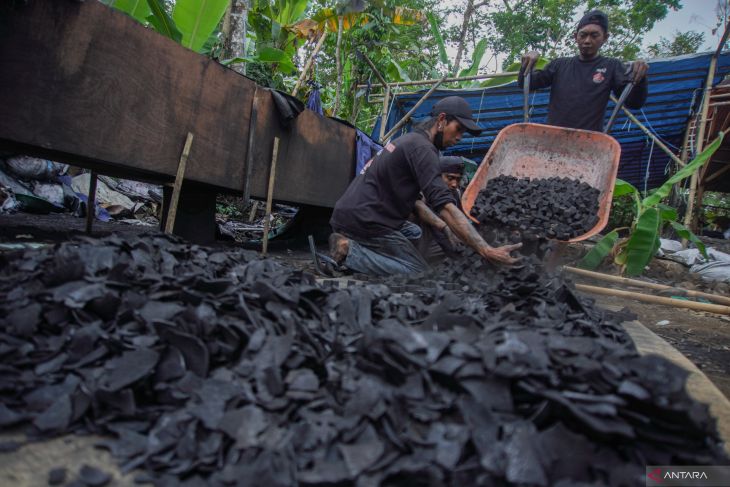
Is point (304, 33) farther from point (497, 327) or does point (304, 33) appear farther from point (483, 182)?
point (497, 327)

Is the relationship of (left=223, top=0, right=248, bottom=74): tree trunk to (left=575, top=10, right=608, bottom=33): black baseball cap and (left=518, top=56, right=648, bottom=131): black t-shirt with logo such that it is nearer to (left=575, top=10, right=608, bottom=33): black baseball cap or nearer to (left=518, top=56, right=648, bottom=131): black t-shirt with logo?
(left=518, top=56, right=648, bottom=131): black t-shirt with logo

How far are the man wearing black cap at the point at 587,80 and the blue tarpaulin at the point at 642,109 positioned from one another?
2085 millimetres

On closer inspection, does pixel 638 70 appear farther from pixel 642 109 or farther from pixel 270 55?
pixel 642 109

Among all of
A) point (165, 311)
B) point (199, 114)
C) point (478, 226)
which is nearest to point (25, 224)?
point (199, 114)

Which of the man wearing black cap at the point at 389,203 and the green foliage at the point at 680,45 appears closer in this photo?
the man wearing black cap at the point at 389,203

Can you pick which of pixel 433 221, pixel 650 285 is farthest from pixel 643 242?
pixel 433 221

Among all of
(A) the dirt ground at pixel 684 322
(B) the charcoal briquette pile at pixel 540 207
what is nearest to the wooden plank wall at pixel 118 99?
(A) the dirt ground at pixel 684 322

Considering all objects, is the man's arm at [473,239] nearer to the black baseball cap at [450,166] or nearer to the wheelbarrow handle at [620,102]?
the black baseball cap at [450,166]

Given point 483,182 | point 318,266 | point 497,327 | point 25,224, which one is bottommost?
point 25,224

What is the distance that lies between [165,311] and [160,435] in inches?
15.9

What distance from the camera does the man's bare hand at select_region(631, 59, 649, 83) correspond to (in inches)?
151

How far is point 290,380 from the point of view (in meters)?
1.07

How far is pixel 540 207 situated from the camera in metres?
3.47

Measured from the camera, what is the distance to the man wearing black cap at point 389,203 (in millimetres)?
3125
